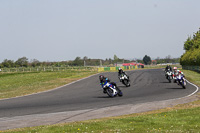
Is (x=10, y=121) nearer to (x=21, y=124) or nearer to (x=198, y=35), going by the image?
(x=21, y=124)

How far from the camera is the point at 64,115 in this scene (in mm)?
13633

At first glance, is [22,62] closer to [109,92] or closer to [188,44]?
[188,44]

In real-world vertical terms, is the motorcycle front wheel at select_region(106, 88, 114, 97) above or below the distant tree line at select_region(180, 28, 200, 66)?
below

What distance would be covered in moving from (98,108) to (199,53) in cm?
4918

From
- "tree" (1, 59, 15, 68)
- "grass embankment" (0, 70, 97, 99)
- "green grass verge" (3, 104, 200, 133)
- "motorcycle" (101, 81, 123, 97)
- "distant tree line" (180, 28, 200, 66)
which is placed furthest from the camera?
"tree" (1, 59, 15, 68)

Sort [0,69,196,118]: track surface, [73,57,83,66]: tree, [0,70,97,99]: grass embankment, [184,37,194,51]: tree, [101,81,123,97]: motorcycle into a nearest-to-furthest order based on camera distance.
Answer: [0,69,196,118]: track surface → [101,81,123,97]: motorcycle → [0,70,97,99]: grass embankment → [184,37,194,51]: tree → [73,57,83,66]: tree

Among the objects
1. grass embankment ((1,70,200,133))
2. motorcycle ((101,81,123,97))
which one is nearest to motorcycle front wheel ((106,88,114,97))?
motorcycle ((101,81,123,97))

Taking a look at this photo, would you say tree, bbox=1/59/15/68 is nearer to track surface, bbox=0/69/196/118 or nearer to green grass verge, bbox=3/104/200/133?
track surface, bbox=0/69/196/118

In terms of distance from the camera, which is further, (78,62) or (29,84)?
(78,62)

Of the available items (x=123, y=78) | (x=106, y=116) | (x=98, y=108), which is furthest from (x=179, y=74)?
(x=106, y=116)

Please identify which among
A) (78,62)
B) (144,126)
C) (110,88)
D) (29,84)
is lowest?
(29,84)

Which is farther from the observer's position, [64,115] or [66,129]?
[64,115]

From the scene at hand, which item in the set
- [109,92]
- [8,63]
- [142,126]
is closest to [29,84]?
[109,92]

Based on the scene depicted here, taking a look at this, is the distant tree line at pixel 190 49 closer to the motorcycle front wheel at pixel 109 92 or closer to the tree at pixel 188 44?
the tree at pixel 188 44
